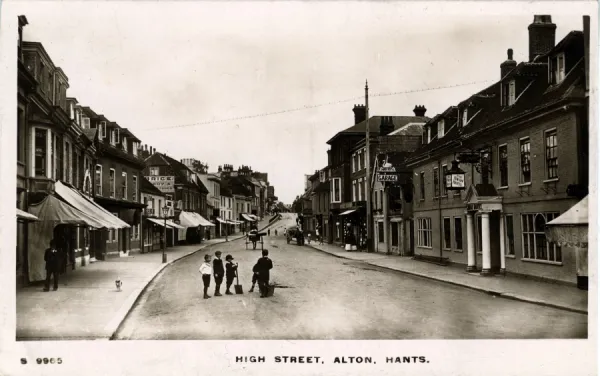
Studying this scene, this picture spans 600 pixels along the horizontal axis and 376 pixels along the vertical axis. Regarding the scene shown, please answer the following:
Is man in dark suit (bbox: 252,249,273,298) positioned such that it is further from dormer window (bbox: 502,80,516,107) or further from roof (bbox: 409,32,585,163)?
dormer window (bbox: 502,80,516,107)

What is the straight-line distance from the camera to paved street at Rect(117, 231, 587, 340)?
864cm

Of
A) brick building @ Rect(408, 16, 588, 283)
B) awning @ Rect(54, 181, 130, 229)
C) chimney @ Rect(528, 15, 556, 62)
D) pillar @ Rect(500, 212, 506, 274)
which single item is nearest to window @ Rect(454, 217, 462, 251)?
brick building @ Rect(408, 16, 588, 283)

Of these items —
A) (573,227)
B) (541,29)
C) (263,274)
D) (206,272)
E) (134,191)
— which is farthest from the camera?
(134,191)

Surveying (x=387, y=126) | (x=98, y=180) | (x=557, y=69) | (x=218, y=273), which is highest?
(x=387, y=126)

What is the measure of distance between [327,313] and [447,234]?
1274 centimetres

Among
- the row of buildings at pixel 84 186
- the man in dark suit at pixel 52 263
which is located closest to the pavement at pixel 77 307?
the man in dark suit at pixel 52 263

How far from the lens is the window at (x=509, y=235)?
15.3 meters

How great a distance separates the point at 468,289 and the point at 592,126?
6.40m

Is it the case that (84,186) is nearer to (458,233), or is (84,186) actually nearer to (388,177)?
(388,177)

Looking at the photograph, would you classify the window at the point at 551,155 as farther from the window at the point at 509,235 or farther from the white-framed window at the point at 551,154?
the window at the point at 509,235

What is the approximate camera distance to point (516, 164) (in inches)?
576

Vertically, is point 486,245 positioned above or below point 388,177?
below

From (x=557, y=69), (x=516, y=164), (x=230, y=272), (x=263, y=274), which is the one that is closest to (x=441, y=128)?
(x=516, y=164)

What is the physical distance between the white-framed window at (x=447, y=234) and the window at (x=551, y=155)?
30.8 feet
